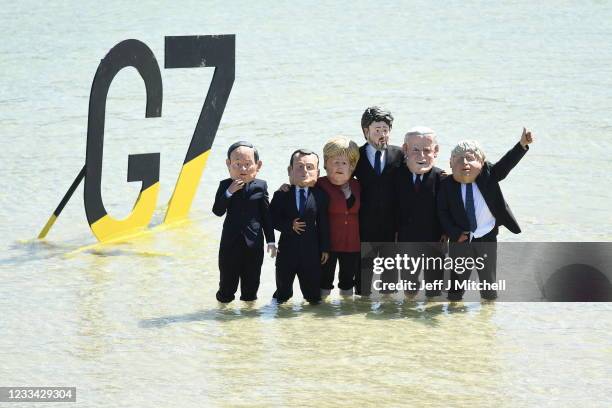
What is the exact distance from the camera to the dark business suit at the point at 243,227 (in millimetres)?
7238

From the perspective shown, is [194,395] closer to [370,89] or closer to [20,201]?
[20,201]

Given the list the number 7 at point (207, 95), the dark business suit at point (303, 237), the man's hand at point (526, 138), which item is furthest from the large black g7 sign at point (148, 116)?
the man's hand at point (526, 138)

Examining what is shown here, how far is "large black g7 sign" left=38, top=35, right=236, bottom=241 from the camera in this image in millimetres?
8500

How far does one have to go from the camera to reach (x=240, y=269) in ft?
24.2

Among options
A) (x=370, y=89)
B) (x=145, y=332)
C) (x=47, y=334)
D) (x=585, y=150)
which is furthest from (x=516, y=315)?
(x=370, y=89)

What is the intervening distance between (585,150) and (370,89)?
3072mm

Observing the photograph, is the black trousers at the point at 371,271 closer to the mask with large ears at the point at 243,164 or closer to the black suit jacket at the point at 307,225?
the black suit jacket at the point at 307,225

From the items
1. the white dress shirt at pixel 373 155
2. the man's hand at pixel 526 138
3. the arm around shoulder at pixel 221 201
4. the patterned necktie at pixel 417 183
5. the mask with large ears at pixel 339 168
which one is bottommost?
the arm around shoulder at pixel 221 201

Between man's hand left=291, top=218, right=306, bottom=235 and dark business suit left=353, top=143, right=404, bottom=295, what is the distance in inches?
14.1

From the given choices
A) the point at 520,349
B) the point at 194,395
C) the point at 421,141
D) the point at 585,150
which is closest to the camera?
the point at 194,395

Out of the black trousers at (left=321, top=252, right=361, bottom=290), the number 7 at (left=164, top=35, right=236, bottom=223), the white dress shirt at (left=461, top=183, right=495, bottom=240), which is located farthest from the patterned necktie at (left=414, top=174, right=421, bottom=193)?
the number 7 at (left=164, top=35, right=236, bottom=223)

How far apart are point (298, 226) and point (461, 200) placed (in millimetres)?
957

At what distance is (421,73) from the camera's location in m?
14.3

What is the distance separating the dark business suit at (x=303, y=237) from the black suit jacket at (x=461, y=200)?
27.2 inches
